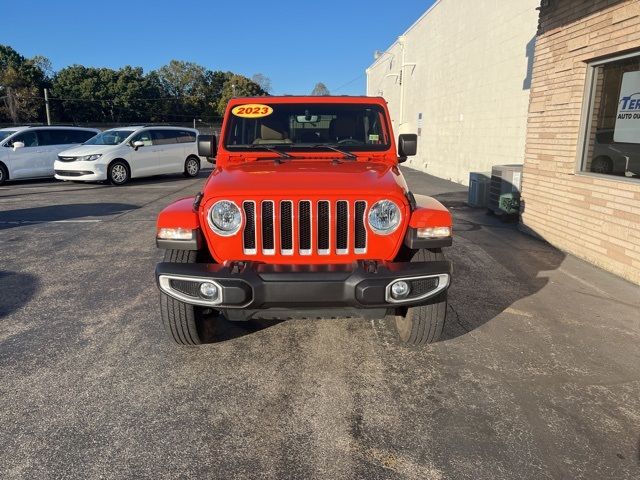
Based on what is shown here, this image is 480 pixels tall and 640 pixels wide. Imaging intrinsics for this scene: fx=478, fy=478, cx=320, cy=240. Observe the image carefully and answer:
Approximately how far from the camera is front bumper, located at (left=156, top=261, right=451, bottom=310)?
9.54 feet

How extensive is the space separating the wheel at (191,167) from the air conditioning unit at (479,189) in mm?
10099

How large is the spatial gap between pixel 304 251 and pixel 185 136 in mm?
14482

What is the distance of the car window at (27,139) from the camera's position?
47.0 feet

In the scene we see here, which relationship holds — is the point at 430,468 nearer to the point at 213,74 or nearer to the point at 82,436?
the point at 82,436

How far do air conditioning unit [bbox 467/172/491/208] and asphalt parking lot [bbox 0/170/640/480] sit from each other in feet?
15.7

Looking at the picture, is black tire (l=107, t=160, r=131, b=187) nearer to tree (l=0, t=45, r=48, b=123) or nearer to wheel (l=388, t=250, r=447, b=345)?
wheel (l=388, t=250, r=447, b=345)

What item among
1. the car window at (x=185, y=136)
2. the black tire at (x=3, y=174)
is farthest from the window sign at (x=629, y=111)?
the black tire at (x=3, y=174)

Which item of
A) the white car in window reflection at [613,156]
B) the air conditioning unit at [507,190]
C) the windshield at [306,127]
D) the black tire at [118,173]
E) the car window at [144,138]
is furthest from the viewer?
the car window at [144,138]

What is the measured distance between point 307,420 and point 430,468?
0.76 meters

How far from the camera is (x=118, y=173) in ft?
46.5

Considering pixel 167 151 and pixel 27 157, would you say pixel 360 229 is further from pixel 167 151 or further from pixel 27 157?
pixel 27 157

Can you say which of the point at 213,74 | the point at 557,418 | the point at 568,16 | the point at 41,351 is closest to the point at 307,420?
the point at 557,418

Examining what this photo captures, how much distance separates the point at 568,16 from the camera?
6.68 meters

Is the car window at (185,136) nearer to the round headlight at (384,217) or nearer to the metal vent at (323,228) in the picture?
the metal vent at (323,228)
